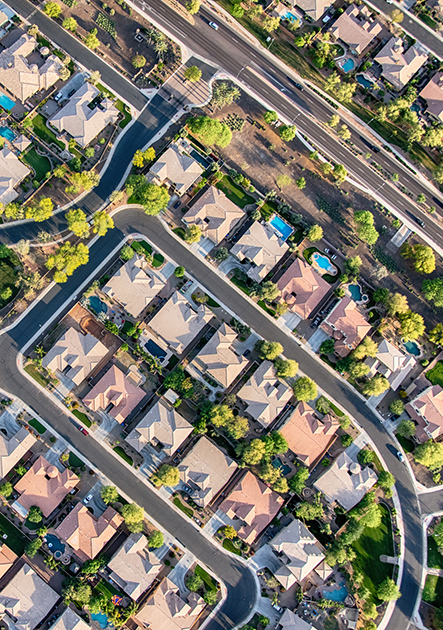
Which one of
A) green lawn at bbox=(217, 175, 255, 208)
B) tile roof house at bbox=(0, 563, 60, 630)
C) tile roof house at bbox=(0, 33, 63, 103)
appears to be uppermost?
green lawn at bbox=(217, 175, 255, 208)

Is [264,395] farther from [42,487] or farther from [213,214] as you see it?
[42,487]

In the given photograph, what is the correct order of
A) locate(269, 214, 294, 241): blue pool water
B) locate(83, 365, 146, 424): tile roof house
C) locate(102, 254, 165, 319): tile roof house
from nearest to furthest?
locate(83, 365, 146, 424): tile roof house → locate(102, 254, 165, 319): tile roof house → locate(269, 214, 294, 241): blue pool water

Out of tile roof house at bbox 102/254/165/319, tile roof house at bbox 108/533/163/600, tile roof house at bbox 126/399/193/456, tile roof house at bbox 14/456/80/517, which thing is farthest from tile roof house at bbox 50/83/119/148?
tile roof house at bbox 108/533/163/600

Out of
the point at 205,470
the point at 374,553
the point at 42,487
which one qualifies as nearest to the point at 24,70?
the point at 42,487

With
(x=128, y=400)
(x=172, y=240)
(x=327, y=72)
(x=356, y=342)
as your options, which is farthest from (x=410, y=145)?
(x=128, y=400)

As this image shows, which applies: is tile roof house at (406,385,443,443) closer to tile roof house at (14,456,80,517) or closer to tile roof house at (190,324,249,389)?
tile roof house at (190,324,249,389)
